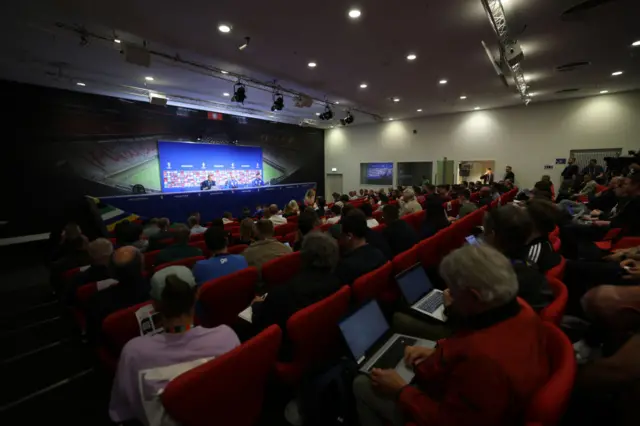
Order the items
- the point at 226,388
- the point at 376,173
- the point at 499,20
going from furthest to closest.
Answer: the point at 376,173 → the point at 499,20 → the point at 226,388

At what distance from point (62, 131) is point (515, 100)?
14319mm

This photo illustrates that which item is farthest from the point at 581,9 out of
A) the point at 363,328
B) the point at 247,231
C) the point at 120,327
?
the point at 120,327

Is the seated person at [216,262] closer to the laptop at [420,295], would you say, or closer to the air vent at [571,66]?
the laptop at [420,295]

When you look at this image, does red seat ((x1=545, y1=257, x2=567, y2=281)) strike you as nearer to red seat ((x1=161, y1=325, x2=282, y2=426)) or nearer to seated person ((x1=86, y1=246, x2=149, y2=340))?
red seat ((x1=161, y1=325, x2=282, y2=426))

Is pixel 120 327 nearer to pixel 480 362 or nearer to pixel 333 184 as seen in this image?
pixel 480 362

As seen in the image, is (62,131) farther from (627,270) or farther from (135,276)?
(627,270)

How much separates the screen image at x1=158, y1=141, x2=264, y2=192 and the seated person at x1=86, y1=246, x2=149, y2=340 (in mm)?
9309

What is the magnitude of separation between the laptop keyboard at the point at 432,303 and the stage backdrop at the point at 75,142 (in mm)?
10222

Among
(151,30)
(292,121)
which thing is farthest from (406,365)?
(292,121)

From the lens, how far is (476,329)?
105 cm

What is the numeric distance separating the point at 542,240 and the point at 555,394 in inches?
66.2

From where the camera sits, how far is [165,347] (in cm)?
131

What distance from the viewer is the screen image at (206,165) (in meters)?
10.4

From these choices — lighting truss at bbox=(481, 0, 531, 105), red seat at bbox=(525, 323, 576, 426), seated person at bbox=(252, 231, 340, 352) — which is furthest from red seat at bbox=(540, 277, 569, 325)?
lighting truss at bbox=(481, 0, 531, 105)
